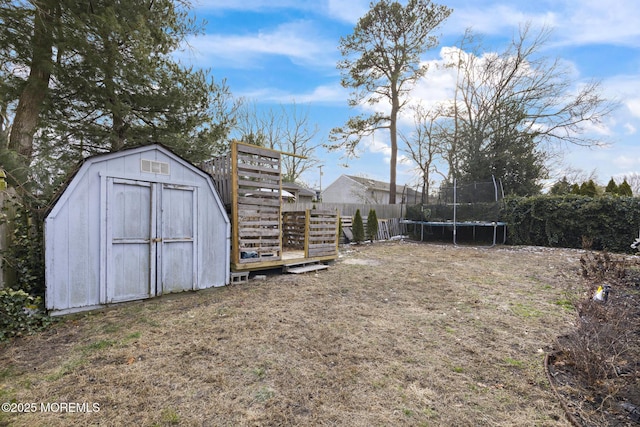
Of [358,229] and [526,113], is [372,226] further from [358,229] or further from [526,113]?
[526,113]

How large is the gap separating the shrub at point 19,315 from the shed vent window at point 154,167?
77.9 inches

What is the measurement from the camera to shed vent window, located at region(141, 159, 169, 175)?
436cm

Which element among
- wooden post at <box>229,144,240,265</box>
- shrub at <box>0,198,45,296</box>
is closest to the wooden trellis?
wooden post at <box>229,144,240,265</box>

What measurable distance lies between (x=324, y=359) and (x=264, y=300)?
79.0 inches

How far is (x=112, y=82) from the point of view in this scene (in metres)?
5.93

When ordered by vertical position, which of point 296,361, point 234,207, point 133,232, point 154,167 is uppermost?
point 154,167

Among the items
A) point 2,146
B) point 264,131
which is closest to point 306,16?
point 2,146

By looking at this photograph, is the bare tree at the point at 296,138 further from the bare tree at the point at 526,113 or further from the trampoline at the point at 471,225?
the trampoline at the point at 471,225

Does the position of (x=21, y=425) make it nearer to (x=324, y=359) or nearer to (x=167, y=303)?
(x=324, y=359)

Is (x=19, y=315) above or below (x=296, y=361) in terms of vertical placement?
above

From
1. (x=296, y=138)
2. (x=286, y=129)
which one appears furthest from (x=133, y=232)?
(x=296, y=138)

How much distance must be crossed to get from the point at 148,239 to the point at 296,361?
2.92 metres

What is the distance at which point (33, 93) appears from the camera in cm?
575

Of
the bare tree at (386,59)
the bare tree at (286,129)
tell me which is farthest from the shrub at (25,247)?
the bare tree at (286,129)
